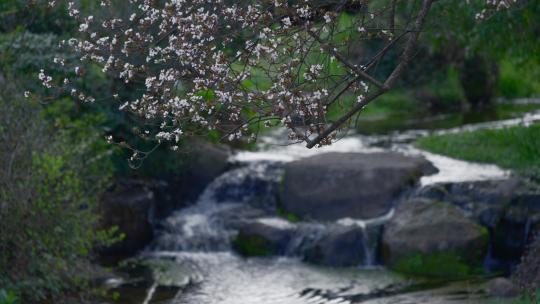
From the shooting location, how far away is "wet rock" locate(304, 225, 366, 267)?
40.0 ft

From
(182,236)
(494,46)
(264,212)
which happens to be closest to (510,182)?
(494,46)

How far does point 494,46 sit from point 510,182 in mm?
1945

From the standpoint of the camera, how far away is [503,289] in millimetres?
9914

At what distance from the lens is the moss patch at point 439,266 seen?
448 inches

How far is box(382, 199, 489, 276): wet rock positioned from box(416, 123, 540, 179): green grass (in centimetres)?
121

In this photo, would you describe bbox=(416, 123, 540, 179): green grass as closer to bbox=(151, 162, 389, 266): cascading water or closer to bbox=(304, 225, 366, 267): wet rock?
bbox=(151, 162, 389, 266): cascading water

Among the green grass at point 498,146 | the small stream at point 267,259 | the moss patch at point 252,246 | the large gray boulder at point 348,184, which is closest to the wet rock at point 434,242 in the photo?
the small stream at point 267,259

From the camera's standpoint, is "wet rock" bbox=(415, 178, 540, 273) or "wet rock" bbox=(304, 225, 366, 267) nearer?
"wet rock" bbox=(415, 178, 540, 273)

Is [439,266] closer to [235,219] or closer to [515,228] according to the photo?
[515,228]

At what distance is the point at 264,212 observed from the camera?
13953mm

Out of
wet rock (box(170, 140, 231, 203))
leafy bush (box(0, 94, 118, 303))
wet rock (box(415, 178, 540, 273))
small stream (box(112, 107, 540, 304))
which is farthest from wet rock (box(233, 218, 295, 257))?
leafy bush (box(0, 94, 118, 303))

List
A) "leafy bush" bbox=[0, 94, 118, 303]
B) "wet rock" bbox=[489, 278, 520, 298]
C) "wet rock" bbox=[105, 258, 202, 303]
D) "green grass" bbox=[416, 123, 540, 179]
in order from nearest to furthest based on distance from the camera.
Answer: "leafy bush" bbox=[0, 94, 118, 303], "wet rock" bbox=[489, 278, 520, 298], "wet rock" bbox=[105, 258, 202, 303], "green grass" bbox=[416, 123, 540, 179]

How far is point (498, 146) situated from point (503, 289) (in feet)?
15.9

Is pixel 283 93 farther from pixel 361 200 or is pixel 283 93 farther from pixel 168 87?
pixel 361 200
